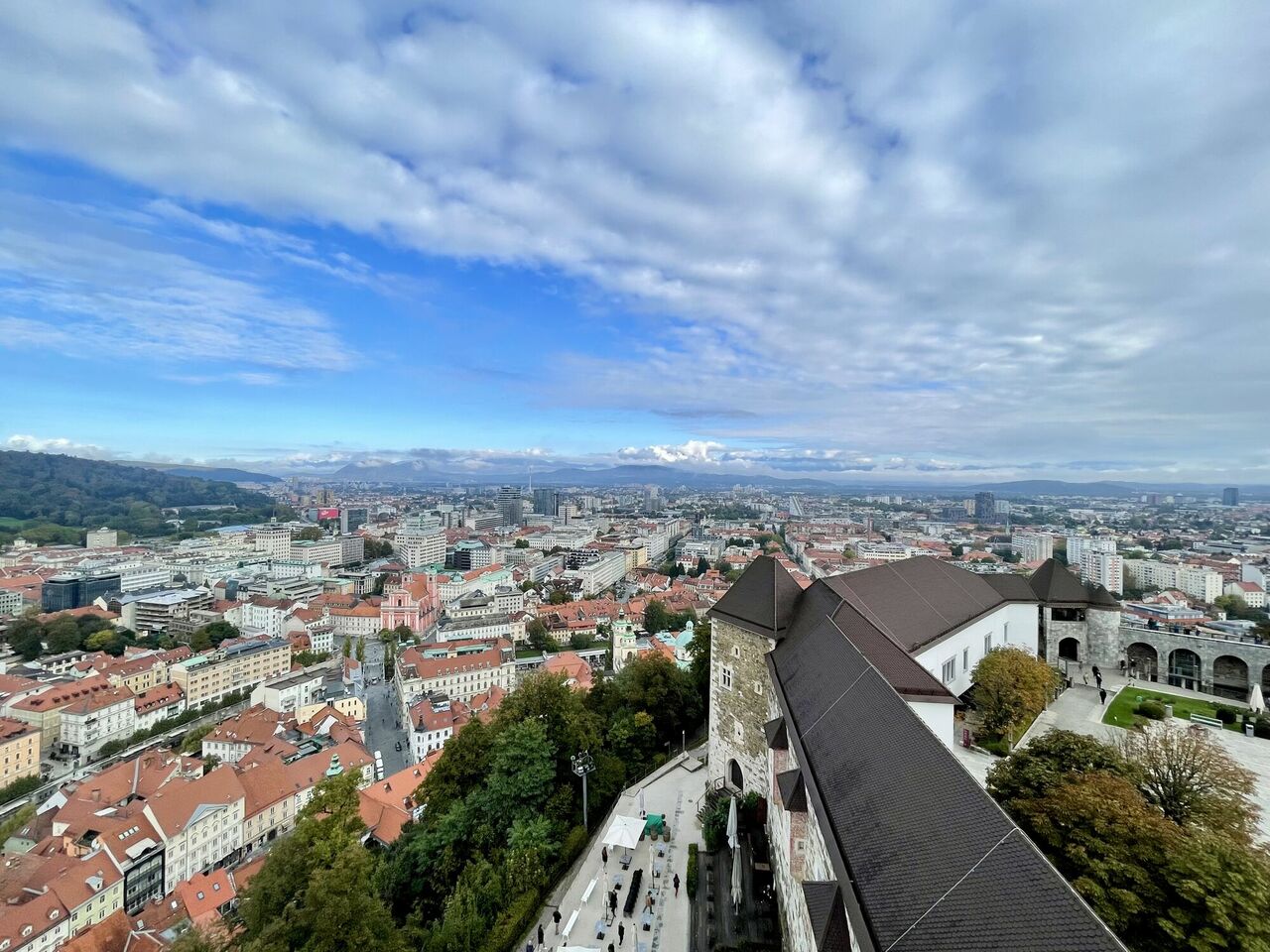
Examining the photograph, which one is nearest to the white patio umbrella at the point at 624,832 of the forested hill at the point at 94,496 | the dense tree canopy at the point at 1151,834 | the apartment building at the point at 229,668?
the dense tree canopy at the point at 1151,834

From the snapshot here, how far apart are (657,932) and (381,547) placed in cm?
10556

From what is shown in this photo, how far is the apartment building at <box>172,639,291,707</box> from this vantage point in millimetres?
42375

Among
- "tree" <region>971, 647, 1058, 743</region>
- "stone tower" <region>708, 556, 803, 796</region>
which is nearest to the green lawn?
"tree" <region>971, 647, 1058, 743</region>

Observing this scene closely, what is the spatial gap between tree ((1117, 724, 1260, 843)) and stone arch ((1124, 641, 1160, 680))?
55.0ft

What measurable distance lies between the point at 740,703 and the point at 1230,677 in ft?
66.8

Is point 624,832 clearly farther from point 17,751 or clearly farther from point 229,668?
point 229,668

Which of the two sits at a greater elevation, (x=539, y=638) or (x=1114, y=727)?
(x=1114, y=727)

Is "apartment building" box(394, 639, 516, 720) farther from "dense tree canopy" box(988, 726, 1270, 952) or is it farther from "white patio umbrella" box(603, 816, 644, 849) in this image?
"dense tree canopy" box(988, 726, 1270, 952)

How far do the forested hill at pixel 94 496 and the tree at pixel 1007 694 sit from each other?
140922 mm

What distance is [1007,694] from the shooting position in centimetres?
1445

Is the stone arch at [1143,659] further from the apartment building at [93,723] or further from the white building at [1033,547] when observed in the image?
the white building at [1033,547]

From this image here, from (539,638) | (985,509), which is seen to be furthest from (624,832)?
(985,509)

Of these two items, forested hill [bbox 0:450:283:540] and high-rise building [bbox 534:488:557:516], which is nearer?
forested hill [bbox 0:450:283:540]

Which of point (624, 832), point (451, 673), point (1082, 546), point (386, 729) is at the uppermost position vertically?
point (624, 832)
